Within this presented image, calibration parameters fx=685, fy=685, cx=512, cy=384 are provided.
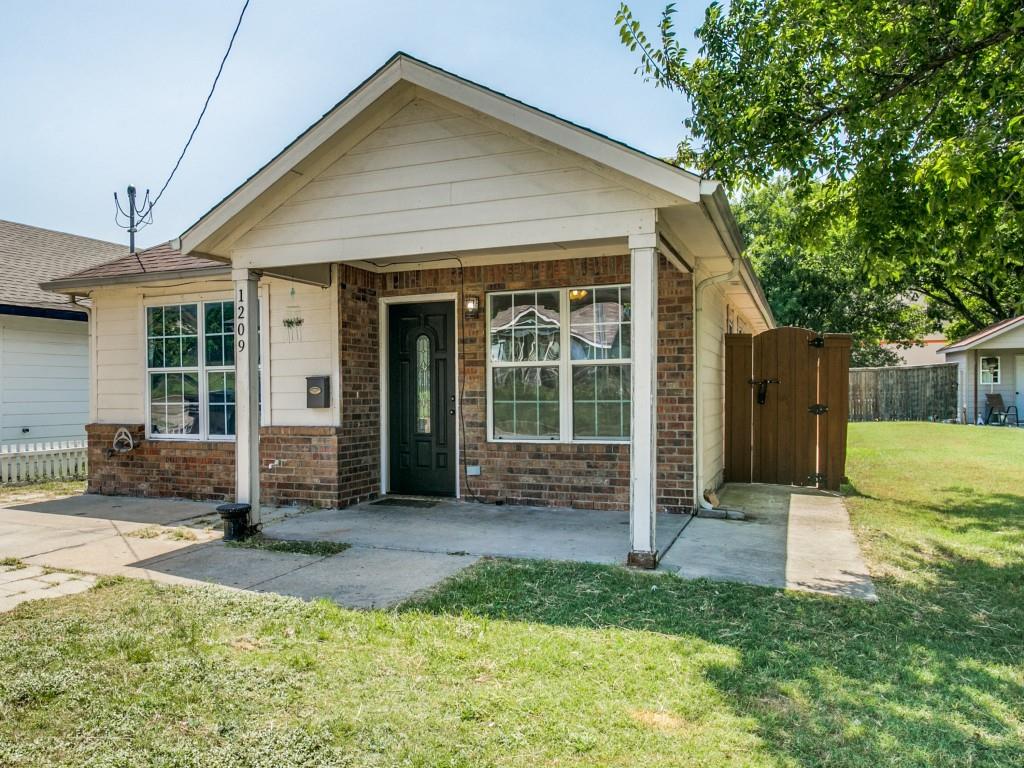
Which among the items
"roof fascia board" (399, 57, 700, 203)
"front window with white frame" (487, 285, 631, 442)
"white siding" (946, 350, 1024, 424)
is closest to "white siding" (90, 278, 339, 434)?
"front window with white frame" (487, 285, 631, 442)

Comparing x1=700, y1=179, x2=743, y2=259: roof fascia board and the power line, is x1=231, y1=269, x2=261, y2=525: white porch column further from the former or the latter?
x1=700, y1=179, x2=743, y2=259: roof fascia board

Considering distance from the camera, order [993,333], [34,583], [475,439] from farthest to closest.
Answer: [993,333] < [475,439] < [34,583]

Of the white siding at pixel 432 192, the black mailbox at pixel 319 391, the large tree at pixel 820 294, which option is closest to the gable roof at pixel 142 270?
the black mailbox at pixel 319 391

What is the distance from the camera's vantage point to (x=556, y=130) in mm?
4887

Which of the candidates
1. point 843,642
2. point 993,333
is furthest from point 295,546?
point 993,333

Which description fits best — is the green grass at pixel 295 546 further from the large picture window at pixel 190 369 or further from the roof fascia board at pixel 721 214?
the roof fascia board at pixel 721 214

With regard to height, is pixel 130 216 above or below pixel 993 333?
above

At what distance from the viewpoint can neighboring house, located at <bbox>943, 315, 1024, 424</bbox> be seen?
20750mm

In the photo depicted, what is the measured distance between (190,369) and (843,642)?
7.62 meters

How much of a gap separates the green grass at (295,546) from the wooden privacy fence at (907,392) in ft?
69.1

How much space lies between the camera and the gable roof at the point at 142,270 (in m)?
7.75

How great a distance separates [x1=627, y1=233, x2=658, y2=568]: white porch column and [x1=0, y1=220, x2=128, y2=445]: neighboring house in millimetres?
9526

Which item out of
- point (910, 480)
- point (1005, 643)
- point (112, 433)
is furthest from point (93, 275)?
point (910, 480)

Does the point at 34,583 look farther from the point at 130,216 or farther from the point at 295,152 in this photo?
the point at 130,216
